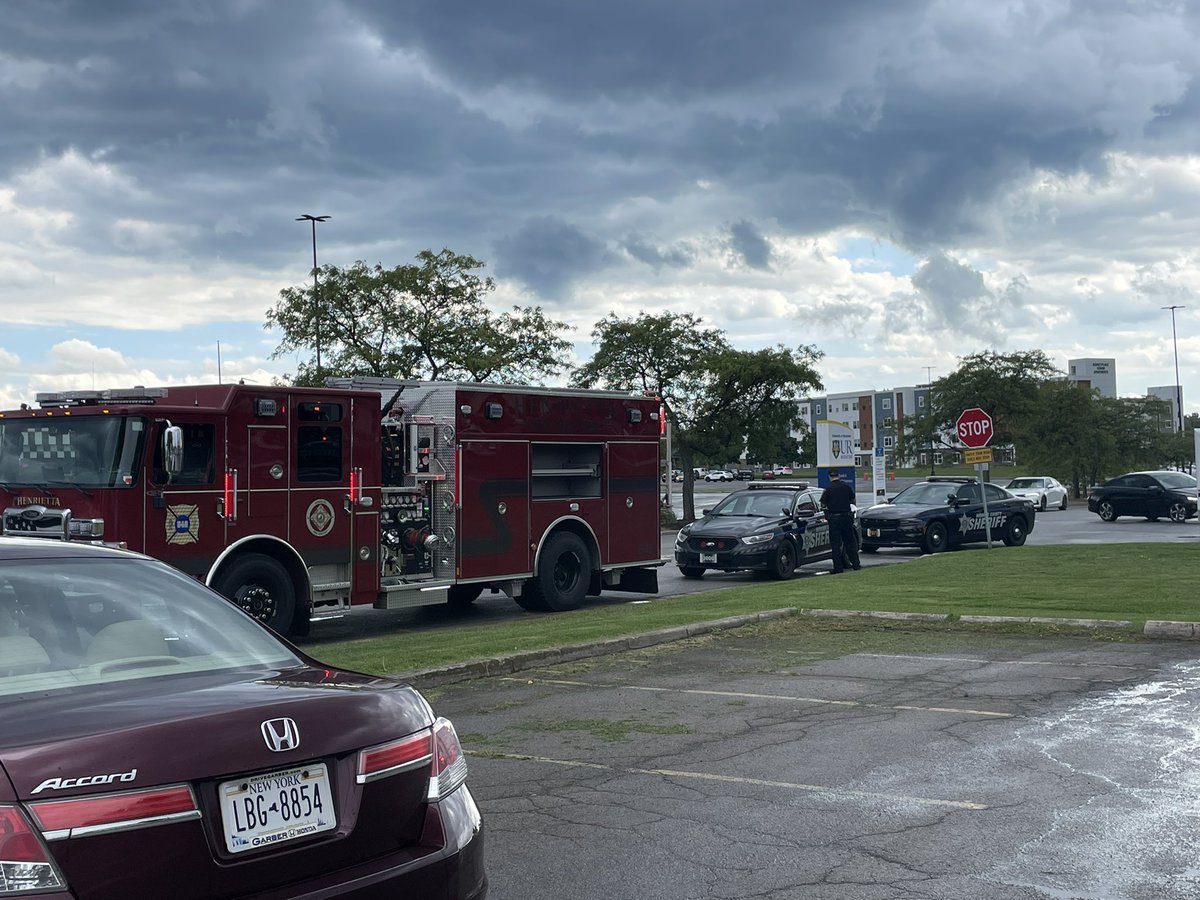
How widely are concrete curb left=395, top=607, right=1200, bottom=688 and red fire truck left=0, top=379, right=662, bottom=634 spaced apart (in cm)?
392

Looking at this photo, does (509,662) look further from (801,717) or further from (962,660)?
(962,660)

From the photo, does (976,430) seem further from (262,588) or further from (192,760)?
(192,760)

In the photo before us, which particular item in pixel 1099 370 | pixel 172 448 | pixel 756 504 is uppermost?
pixel 1099 370

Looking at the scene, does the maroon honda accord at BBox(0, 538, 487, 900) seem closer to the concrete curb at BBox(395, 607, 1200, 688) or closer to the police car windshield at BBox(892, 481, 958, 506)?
the concrete curb at BBox(395, 607, 1200, 688)

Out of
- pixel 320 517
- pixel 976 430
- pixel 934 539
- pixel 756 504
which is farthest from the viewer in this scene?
pixel 934 539

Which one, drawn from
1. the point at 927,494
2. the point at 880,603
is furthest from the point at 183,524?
the point at 927,494

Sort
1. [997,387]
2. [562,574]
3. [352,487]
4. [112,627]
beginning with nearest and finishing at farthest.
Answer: [112,627] < [352,487] < [562,574] < [997,387]

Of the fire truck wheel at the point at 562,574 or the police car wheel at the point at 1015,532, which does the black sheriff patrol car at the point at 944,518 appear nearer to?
the police car wheel at the point at 1015,532

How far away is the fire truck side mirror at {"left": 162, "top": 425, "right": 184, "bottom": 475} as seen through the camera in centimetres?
1268

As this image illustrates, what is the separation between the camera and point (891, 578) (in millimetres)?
19500

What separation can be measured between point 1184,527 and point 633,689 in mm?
31595

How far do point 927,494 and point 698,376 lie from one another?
1523 cm

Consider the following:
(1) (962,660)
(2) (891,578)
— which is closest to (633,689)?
(1) (962,660)

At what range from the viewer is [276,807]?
337 centimetres
